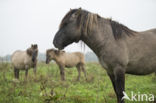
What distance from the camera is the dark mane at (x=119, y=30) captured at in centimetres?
439

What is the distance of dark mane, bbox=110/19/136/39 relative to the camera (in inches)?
173

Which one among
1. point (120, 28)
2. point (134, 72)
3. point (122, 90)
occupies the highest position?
point (120, 28)

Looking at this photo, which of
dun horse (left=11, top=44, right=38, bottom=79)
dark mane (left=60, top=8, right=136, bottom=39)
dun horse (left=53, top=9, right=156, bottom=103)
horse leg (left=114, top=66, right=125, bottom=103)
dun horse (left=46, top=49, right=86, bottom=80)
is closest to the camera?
horse leg (left=114, top=66, right=125, bottom=103)

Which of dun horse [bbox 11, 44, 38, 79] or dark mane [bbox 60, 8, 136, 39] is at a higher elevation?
dark mane [bbox 60, 8, 136, 39]

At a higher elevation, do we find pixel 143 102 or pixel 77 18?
pixel 77 18

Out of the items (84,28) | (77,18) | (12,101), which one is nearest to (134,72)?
(84,28)

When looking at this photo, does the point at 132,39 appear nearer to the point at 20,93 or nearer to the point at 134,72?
the point at 134,72

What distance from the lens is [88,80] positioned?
10133mm

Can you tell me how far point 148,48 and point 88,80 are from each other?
6.02m

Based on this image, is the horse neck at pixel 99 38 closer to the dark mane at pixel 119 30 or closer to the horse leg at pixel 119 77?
the dark mane at pixel 119 30

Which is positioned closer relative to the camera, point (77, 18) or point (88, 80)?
point (77, 18)

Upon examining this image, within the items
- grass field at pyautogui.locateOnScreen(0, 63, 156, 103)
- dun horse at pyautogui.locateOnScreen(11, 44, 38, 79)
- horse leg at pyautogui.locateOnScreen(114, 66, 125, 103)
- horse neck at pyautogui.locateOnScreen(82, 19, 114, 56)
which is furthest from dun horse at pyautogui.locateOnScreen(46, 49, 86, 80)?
horse leg at pyautogui.locateOnScreen(114, 66, 125, 103)

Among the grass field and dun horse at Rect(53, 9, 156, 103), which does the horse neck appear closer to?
dun horse at Rect(53, 9, 156, 103)

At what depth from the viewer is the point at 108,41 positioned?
14.1 ft
